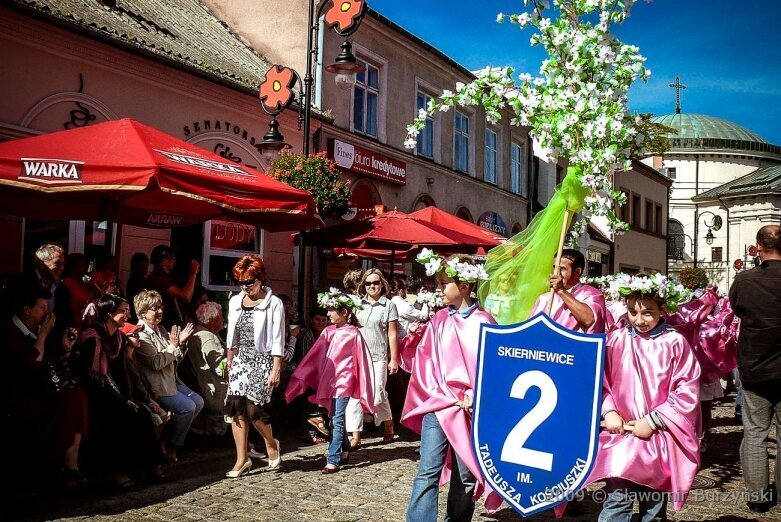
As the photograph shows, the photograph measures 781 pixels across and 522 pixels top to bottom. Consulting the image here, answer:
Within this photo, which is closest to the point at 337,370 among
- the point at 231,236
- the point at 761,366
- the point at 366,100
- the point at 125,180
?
the point at 125,180

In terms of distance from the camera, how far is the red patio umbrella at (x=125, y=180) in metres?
6.46

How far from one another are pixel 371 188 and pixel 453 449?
1312 centimetres

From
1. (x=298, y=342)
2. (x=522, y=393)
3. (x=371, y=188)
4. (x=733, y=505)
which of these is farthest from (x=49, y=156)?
(x=371, y=188)

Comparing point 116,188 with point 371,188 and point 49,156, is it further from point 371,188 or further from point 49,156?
point 371,188

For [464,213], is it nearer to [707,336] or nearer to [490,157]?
[490,157]

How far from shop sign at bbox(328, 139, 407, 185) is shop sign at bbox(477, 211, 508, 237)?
197 inches

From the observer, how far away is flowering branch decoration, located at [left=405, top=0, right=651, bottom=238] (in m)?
4.06

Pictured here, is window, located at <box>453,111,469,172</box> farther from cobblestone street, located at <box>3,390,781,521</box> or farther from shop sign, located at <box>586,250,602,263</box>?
cobblestone street, located at <box>3,390,781,521</box>

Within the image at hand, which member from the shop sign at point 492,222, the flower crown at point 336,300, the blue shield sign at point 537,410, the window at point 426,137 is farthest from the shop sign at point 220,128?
the shop sign at point 492,222

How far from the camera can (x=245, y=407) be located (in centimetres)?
684

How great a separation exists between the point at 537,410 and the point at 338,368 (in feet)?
13.5

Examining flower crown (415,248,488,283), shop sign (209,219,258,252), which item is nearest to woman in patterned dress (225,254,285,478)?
flower crown (415,248,488,283)

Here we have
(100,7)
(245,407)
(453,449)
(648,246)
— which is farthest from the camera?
(648,246)

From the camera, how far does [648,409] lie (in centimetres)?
420
